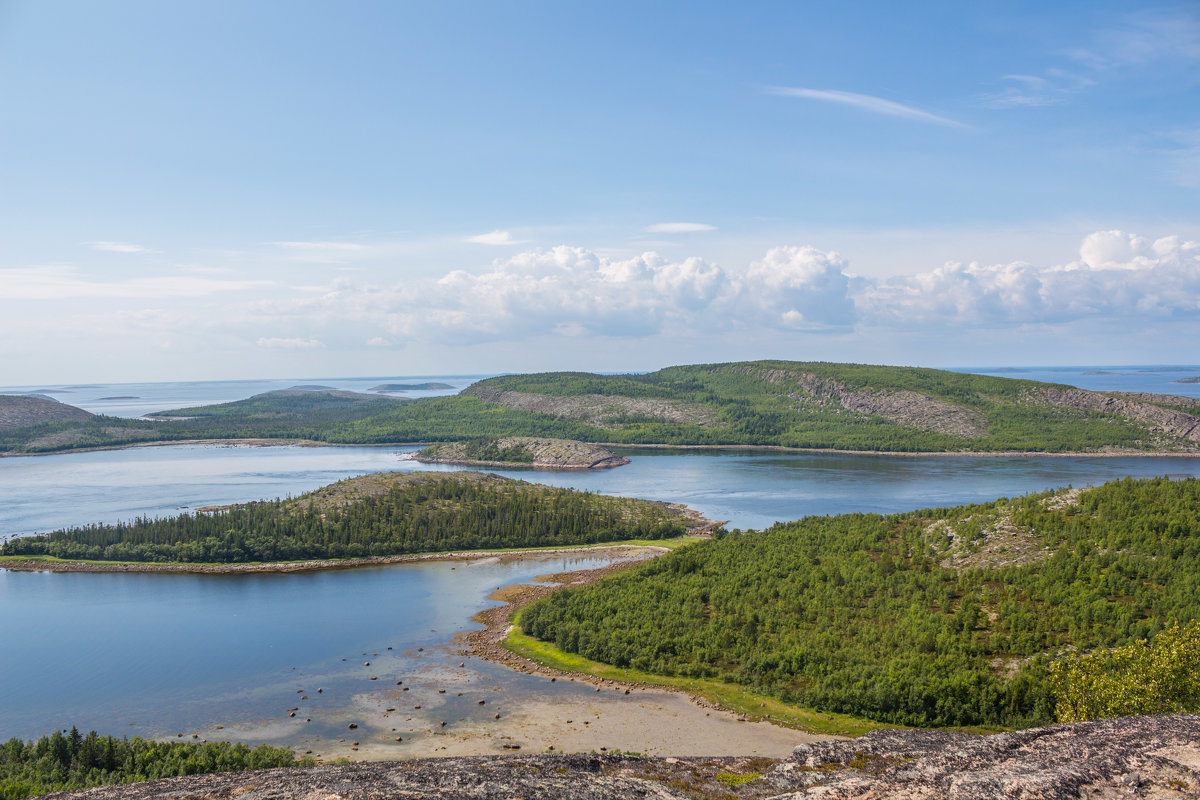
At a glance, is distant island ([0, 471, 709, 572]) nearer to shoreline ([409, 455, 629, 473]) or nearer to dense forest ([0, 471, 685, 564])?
dense forest ([0, 471, 685, 564])

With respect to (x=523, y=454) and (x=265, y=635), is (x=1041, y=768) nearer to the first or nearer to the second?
(x=265, y=635)

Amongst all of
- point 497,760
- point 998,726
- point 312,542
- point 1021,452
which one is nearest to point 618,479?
point 312,542

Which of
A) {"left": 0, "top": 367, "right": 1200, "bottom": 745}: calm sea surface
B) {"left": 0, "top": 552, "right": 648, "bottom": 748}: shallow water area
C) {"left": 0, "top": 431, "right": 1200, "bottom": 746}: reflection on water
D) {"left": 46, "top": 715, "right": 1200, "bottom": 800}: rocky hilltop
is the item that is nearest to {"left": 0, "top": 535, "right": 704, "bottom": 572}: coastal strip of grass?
{"left": 0, "top": 552, "right": 648, "bottom": 748}: shallow water area

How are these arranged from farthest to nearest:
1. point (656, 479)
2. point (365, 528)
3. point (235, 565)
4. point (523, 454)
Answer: point (523, 454)
point (656, 479)
point (365, 528)
point (235, 565)

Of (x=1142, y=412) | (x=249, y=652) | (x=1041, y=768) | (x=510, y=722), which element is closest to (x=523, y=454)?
(x=249, y=652)

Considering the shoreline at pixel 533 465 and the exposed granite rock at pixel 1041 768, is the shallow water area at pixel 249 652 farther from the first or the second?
the shoreline at pixel 533 465

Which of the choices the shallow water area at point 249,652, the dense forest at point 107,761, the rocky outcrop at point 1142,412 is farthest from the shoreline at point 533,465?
the dense forest at point 107,761
